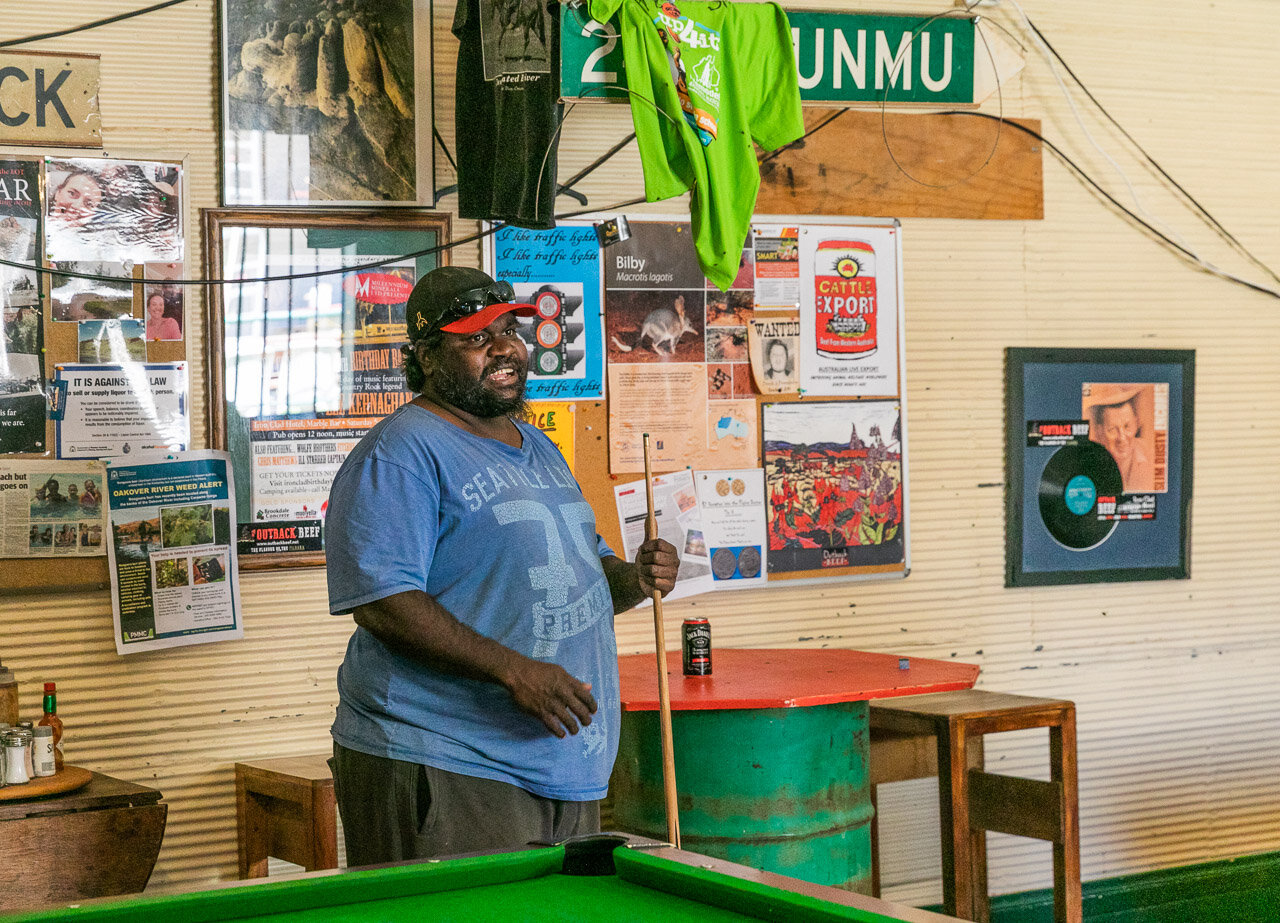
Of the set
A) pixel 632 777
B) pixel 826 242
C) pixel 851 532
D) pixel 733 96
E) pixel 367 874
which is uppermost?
pixel 733 96

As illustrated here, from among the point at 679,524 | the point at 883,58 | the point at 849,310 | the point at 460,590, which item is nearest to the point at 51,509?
the point at 460,590

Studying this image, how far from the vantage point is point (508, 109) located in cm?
360

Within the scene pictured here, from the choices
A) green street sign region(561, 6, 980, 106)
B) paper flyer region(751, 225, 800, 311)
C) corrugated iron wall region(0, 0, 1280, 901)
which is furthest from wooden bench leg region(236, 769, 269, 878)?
green street sign region(561, 6, 980, 106)

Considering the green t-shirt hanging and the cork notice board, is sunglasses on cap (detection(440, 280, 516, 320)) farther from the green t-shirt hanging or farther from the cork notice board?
the cork notice board

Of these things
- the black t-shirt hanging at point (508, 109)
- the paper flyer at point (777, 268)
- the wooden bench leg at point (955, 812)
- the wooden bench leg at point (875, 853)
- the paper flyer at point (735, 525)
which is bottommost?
the wooden bench leg at point (875, 853)

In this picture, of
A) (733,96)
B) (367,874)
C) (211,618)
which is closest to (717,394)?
(733,96)

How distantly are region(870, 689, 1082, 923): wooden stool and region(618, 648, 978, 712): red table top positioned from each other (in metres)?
0.26

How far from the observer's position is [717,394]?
14.4 feet

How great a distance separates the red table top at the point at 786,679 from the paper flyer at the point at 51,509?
1.54 meters

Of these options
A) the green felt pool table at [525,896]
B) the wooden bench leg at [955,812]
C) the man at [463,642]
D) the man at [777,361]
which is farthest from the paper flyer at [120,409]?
the wooden bench leg at [955,812]

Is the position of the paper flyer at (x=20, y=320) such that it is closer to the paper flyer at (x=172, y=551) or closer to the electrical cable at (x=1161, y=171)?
the paper flyer at (x=172, y=551)

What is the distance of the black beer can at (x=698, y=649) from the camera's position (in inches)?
144

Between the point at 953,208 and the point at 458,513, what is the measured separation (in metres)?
2.65

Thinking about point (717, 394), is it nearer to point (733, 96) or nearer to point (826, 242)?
point (826, 242)
